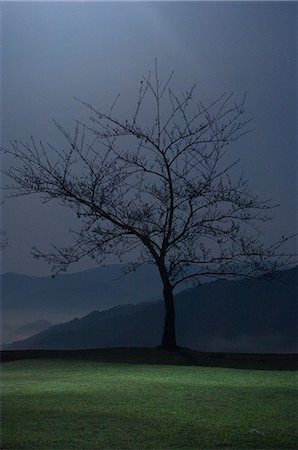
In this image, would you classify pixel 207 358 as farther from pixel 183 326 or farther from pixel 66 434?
pixel 66 434

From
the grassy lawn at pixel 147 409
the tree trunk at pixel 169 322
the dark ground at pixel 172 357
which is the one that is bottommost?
the grassy lawn at pixel 147 409

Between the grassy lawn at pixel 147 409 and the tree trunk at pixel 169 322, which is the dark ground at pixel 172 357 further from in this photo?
the grassy lawn at pixel 147 409

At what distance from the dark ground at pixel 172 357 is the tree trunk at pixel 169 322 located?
18 cm

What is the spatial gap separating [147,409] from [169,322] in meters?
5.62

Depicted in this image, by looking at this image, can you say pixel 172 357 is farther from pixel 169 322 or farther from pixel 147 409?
pixel 147 409

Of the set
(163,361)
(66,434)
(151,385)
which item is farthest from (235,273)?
(66,434)

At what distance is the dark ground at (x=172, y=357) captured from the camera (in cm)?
977

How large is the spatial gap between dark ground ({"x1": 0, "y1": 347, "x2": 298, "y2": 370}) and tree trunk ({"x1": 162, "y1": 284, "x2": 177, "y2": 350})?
175mm

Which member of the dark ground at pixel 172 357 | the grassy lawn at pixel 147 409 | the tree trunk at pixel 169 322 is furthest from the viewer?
the tree trunk at pixel 169 322

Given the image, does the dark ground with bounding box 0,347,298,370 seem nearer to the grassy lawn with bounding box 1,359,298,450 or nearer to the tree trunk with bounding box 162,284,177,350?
the tree trunk with bounding box 162,284,177,350

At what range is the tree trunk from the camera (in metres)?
11.4

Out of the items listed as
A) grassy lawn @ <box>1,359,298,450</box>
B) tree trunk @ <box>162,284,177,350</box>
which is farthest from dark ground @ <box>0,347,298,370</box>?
grassy lawn @ <box>1,359,298,450</box>

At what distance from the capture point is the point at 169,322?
11.4 meters

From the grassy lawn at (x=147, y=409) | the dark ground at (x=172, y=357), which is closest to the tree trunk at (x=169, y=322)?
the dark ground at (x=172, y=357)
